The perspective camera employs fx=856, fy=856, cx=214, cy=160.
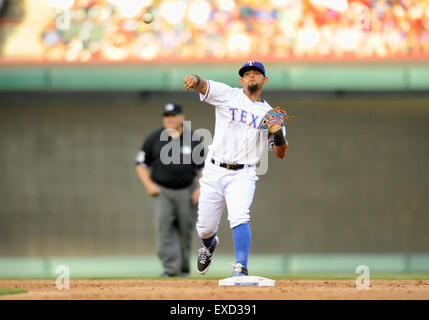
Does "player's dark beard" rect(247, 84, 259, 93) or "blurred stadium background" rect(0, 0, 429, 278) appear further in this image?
"blurred stadium background" rect(0, 0, 429, 278)

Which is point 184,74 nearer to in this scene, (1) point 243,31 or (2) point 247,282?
(1) point 243,31

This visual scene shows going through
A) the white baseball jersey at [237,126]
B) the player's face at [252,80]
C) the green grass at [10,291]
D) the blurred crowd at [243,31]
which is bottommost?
the green grass at [10,291]

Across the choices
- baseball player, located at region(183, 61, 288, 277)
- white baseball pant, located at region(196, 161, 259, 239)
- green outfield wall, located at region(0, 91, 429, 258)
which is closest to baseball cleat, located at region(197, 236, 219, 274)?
white baseball pant, located at region(196, 161, 259, 239)

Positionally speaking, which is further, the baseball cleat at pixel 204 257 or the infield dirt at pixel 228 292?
the baseball cleat at pixel 204 257

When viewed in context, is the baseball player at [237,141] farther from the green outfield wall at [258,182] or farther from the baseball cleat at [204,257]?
the green outfield wall at [258,182]

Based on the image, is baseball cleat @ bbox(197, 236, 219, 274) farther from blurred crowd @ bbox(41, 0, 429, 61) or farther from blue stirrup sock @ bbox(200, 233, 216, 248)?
blurred crowd @ bbox(41, 0, 429, 61)
